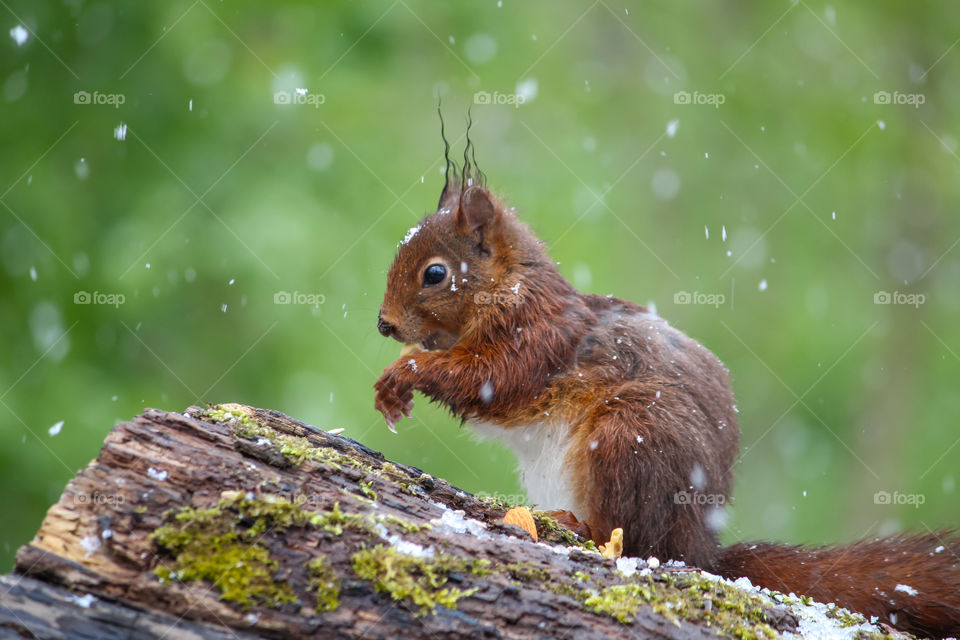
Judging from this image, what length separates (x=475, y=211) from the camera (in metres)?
3.73

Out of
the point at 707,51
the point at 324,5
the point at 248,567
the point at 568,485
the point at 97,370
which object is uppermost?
the point at 707,51

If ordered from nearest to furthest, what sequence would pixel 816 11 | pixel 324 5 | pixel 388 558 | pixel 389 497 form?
pixel 388 558 < pixel 389 497 < pixel 324 5 < pixel 816 11

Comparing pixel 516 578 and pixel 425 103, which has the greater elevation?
pixel 425 103

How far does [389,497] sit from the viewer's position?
232cm

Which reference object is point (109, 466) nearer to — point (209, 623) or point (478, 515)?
point (209, 623)

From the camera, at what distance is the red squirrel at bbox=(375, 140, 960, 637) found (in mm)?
2945

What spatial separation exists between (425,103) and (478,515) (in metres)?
4.35

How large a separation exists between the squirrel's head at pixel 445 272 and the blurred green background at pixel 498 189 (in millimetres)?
435

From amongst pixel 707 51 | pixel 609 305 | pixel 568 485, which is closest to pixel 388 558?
pixel 568 485
